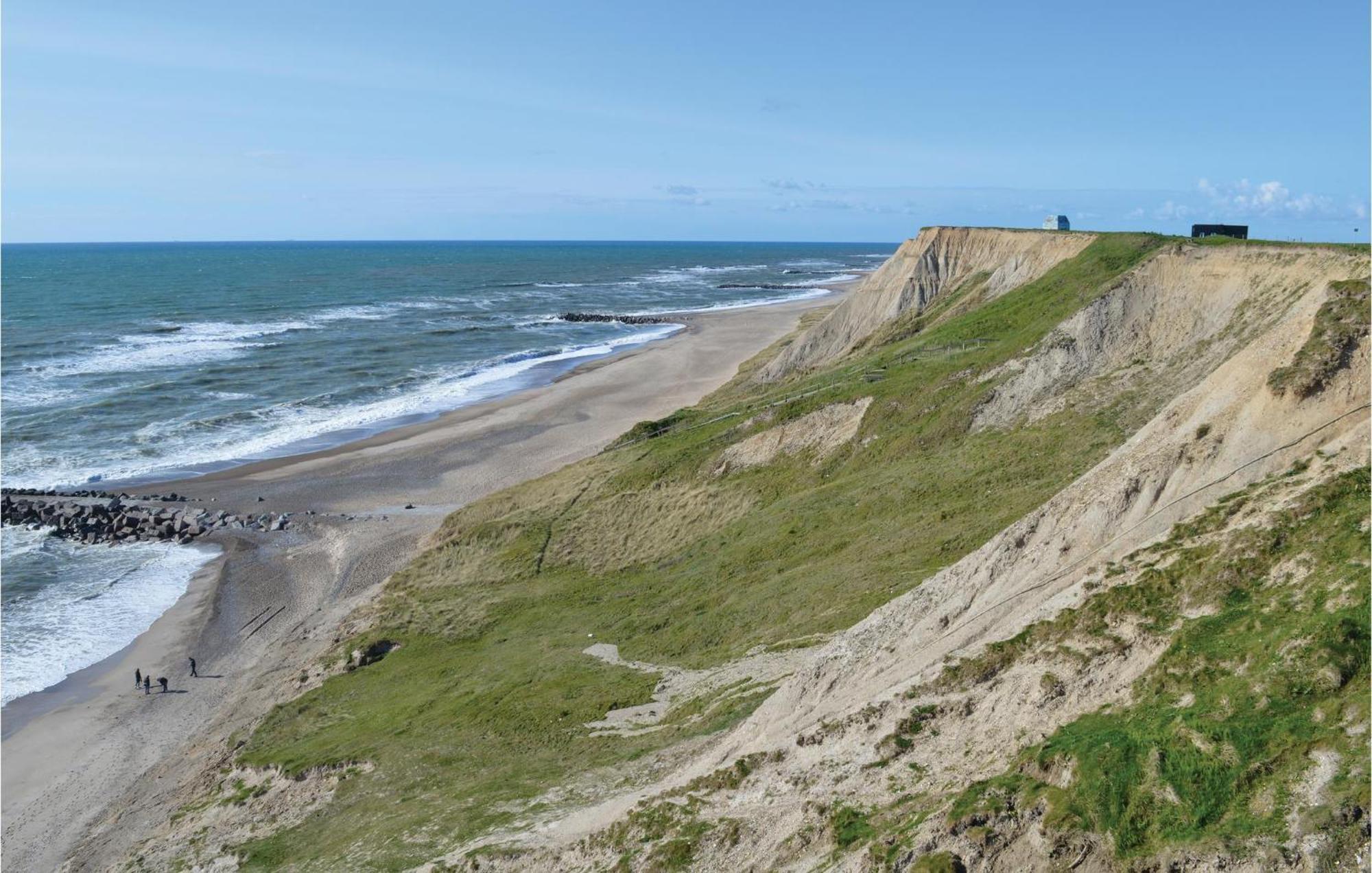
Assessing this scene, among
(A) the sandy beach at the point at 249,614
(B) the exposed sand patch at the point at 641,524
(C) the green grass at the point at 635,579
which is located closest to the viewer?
(C) the green grass at the point at 635,579

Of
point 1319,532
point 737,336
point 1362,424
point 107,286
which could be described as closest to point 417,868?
point 1319,532

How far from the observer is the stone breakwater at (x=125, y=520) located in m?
48.0

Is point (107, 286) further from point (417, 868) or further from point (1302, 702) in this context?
point (1302, 702)

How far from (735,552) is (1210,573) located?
18235 mm

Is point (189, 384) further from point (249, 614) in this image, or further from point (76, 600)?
point (249, 614)

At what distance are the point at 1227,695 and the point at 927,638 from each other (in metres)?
6.06

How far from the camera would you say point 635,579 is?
34000 mm

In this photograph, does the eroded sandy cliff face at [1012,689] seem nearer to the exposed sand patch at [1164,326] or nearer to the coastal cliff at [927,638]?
the coastal cliff at [927,638]

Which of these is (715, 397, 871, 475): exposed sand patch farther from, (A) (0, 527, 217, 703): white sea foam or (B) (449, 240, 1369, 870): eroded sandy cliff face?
(A) (0, 527, 217, 703): white sea foam

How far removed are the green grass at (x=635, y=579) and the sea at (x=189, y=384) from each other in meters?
13.5

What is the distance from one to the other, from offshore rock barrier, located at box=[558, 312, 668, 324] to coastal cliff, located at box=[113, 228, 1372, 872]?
278 feet

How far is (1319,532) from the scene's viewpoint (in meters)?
15.3

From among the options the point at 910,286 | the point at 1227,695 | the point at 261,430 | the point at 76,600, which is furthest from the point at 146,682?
the point at 910,286

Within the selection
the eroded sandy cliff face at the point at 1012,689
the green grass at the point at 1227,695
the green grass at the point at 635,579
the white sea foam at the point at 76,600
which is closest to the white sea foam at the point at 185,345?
the white sea foam at the point at 76,600
